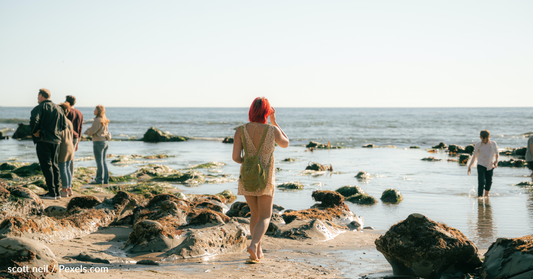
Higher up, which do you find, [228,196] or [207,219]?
[207,219]

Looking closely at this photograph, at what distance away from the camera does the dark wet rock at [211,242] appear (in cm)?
476

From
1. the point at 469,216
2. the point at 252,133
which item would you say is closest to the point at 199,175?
the point at 469,216

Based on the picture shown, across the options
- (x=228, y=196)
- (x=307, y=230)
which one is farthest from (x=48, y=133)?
(x=307, y=230)

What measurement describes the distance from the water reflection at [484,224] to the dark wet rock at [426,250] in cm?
219

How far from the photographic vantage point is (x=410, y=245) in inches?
168

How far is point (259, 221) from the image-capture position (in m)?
4.67

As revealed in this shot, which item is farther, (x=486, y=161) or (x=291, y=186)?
(x=291, y=186)

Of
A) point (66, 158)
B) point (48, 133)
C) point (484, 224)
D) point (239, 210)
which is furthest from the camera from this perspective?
point (66, 158)

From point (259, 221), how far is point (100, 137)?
6876mm

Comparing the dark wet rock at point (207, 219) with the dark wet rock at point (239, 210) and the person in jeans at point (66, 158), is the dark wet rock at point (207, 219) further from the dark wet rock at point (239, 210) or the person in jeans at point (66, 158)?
the person in jeans at point (66, 158)

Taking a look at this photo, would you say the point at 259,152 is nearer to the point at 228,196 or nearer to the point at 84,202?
the point at 84,202

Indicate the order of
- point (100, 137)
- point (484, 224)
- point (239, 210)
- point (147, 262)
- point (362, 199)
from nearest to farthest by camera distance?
point (147, 262)
point (484, 224)
point (239, 210)
point (362, 199)
point (100, 137)

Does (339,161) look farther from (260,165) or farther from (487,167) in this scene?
(260,165)

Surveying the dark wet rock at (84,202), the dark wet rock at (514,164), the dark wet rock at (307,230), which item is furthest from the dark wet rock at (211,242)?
the dark wet rock at (514,164)
